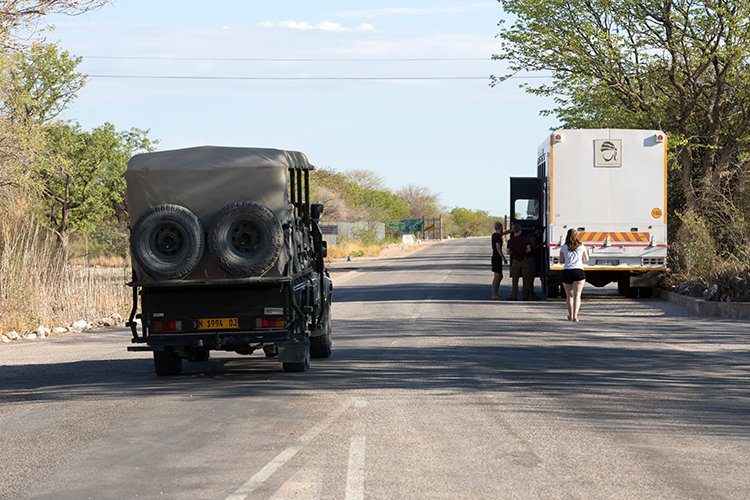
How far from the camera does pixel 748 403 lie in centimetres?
1135

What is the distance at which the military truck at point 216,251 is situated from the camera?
1293 centimetres

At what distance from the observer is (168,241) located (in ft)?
42.8

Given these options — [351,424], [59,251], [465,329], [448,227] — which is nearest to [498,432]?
[351,424]

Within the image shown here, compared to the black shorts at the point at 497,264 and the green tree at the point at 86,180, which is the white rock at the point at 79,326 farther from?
the green tree at the point at 86,180

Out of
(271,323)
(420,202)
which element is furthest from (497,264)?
(420,202)

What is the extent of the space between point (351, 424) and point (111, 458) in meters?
2.18

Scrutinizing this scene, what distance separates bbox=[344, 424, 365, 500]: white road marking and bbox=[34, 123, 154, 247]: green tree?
114 feet

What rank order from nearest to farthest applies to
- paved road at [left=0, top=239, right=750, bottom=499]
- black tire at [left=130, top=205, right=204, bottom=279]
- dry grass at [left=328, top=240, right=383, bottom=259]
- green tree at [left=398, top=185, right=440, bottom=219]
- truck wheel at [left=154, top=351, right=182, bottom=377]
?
paved road at [left=0, top=239, right=750, bottom=499], black tire at [left=130, top=205, right=204, bottom=279], truck wheel at [left=154, top=351, right=182, bottom=377], dry grass at [left=328, top=240, right=383, bottom=259], green tree at [left=398, top=185, right=440, bottom=219]

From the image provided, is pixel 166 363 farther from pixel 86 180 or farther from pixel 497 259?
pixel 86 180

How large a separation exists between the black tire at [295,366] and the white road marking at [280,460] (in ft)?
8.98

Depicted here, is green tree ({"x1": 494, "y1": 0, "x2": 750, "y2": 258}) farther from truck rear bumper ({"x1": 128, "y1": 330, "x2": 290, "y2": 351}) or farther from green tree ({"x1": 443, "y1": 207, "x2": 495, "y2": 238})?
green tree ({"x1": 443, "y1": 207, "x2": 495, "y2": 238})

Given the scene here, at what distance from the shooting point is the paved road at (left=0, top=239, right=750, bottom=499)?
25.3ft

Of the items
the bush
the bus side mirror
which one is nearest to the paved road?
the bus side mirror

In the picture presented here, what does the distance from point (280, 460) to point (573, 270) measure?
590 inches
